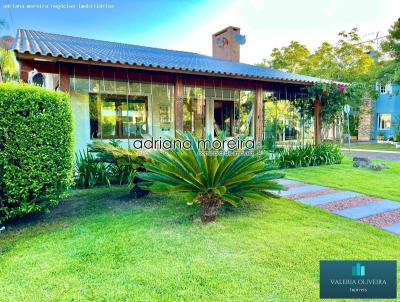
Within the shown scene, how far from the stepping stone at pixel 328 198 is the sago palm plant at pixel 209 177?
1.41 meters

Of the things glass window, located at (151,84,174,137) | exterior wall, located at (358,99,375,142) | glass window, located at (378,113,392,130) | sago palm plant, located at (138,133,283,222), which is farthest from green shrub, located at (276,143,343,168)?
glass window, located at (378,113,392,130)

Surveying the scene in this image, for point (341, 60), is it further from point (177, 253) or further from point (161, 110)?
point (177, 253)

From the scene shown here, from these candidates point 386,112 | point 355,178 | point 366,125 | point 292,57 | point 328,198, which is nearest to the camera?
point 328,198

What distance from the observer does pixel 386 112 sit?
26.6 m

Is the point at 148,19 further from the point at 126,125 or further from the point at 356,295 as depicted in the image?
the point at 356,295

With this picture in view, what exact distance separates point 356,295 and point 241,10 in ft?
53.7

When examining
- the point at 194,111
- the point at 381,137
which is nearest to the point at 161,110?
the point at 194,111

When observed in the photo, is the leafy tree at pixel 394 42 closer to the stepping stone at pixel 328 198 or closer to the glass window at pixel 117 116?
the glass window at pixel 117 116

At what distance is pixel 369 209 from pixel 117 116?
8.60 meters

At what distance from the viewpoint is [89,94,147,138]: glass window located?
9906 mm

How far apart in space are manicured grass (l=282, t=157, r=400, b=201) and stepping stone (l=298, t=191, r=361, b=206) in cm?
41

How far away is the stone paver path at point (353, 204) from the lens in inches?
174

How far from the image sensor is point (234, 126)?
13.9 metres

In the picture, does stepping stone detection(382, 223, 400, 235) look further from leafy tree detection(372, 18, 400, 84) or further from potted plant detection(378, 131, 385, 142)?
potted plant detection(378, 131, 385, 142)
